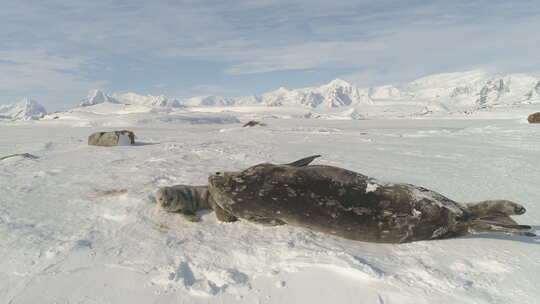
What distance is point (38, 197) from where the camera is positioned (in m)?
4.79

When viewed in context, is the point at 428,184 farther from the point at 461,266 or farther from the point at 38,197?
the point at 38,197

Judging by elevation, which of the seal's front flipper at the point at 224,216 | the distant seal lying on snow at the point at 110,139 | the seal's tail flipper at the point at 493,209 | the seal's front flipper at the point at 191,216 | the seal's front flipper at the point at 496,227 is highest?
the distant seal lying on snow at the point at 110,139

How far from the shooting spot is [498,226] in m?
3.11

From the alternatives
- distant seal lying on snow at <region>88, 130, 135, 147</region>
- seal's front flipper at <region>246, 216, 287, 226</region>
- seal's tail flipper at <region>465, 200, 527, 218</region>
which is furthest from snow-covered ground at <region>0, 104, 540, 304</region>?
distant seal lying on snow at <region>88, 130, 135, 147</region>

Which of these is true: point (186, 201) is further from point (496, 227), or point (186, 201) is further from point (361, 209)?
point (496, 227)

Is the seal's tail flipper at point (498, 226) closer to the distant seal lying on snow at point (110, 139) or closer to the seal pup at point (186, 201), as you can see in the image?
the seal pup at point (186, 201)

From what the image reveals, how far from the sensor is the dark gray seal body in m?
3.25

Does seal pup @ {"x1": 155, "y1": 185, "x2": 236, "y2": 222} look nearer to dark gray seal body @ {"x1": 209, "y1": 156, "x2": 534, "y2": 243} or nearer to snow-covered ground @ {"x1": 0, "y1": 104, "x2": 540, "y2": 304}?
snow-covered ground @ {"x1": 0, "y1": 104, "x2": 540, "y2": 304}

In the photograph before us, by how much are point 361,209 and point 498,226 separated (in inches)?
52.7

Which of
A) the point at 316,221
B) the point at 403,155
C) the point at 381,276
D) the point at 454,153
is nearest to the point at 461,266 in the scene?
the point at 381,276

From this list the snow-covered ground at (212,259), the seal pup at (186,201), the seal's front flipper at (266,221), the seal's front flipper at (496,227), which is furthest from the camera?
the seal pup at (186,201)

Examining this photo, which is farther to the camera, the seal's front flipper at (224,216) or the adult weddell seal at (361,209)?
the seal's front flipper at (224,216)

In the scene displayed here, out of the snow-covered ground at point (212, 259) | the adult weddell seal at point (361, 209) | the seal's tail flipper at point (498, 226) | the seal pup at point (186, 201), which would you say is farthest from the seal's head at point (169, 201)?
the seal's tail flipper at point (498, 226)

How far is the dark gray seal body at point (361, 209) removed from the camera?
3.25 m
